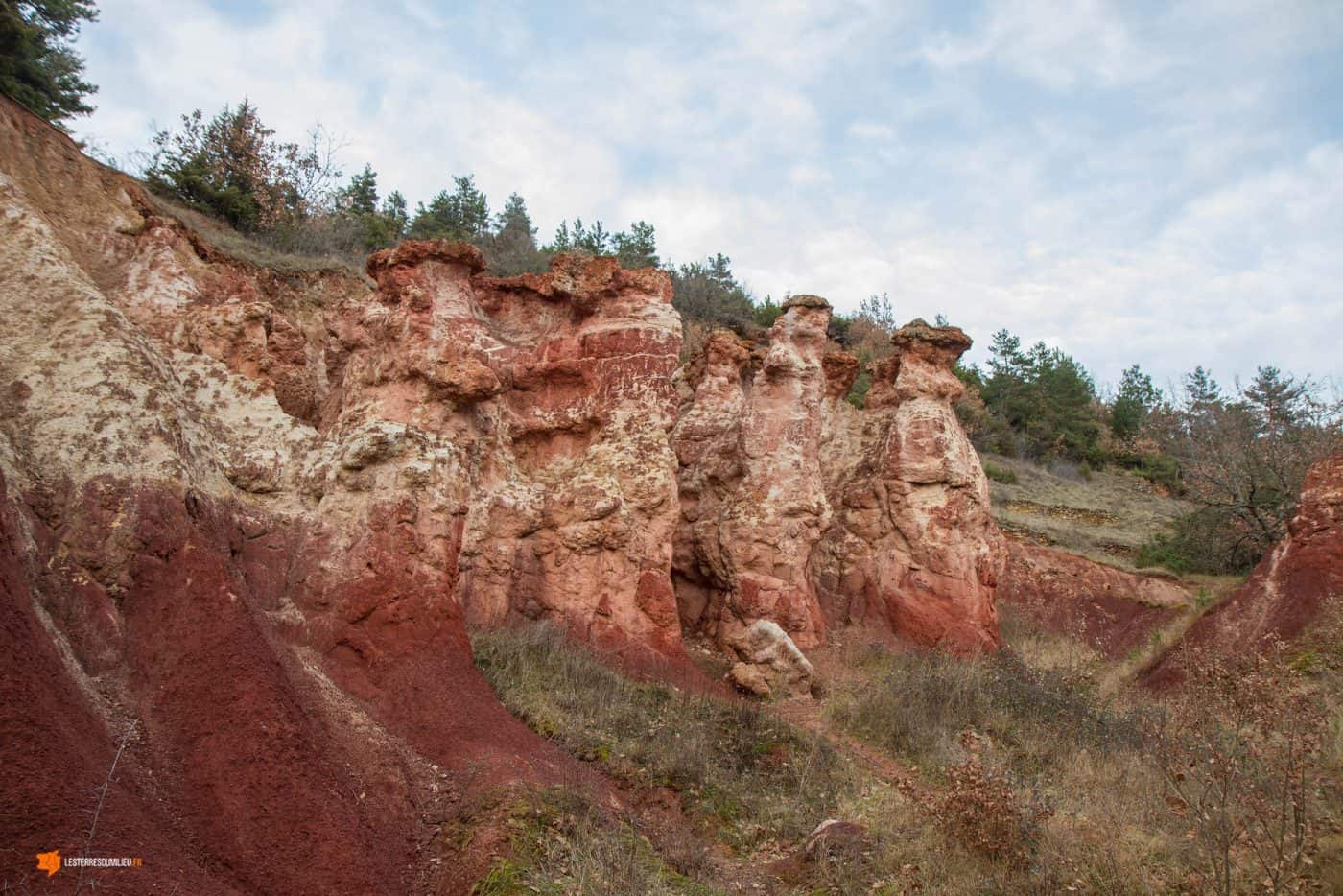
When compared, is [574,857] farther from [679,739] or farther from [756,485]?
[756,485]

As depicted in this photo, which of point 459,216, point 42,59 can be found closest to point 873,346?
point 459,216

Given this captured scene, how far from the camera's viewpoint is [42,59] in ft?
58.1

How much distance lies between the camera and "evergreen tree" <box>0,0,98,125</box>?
1458 cm

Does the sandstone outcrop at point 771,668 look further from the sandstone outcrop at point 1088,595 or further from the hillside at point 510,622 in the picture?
the sandstone outcrop at point 1088,595

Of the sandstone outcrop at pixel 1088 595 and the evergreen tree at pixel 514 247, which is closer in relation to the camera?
the sandstone outcrop at pixel 1088 595

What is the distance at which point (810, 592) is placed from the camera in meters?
11.7

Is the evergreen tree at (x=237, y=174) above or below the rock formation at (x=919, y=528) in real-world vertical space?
above

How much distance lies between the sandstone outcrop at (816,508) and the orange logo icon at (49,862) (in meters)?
8.64

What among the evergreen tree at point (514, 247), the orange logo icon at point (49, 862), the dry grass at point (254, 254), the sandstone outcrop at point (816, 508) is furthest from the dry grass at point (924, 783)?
the evergreen tree at point (514, 247)

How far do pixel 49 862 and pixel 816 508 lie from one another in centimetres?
959

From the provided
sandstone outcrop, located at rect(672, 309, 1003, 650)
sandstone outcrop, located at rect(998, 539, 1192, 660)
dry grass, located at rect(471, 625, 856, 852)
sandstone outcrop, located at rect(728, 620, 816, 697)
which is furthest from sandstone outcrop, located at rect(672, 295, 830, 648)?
sandstone outcrop, located at rect(998, 539, 1192, 660)

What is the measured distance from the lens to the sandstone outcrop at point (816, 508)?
1134 cm

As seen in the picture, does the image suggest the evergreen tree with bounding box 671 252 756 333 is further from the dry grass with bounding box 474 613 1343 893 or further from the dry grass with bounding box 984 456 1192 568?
the dry grass with bounding box 474 613 1343 893

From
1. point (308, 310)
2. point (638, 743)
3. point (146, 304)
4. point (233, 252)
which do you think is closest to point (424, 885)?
point (638, 743)
